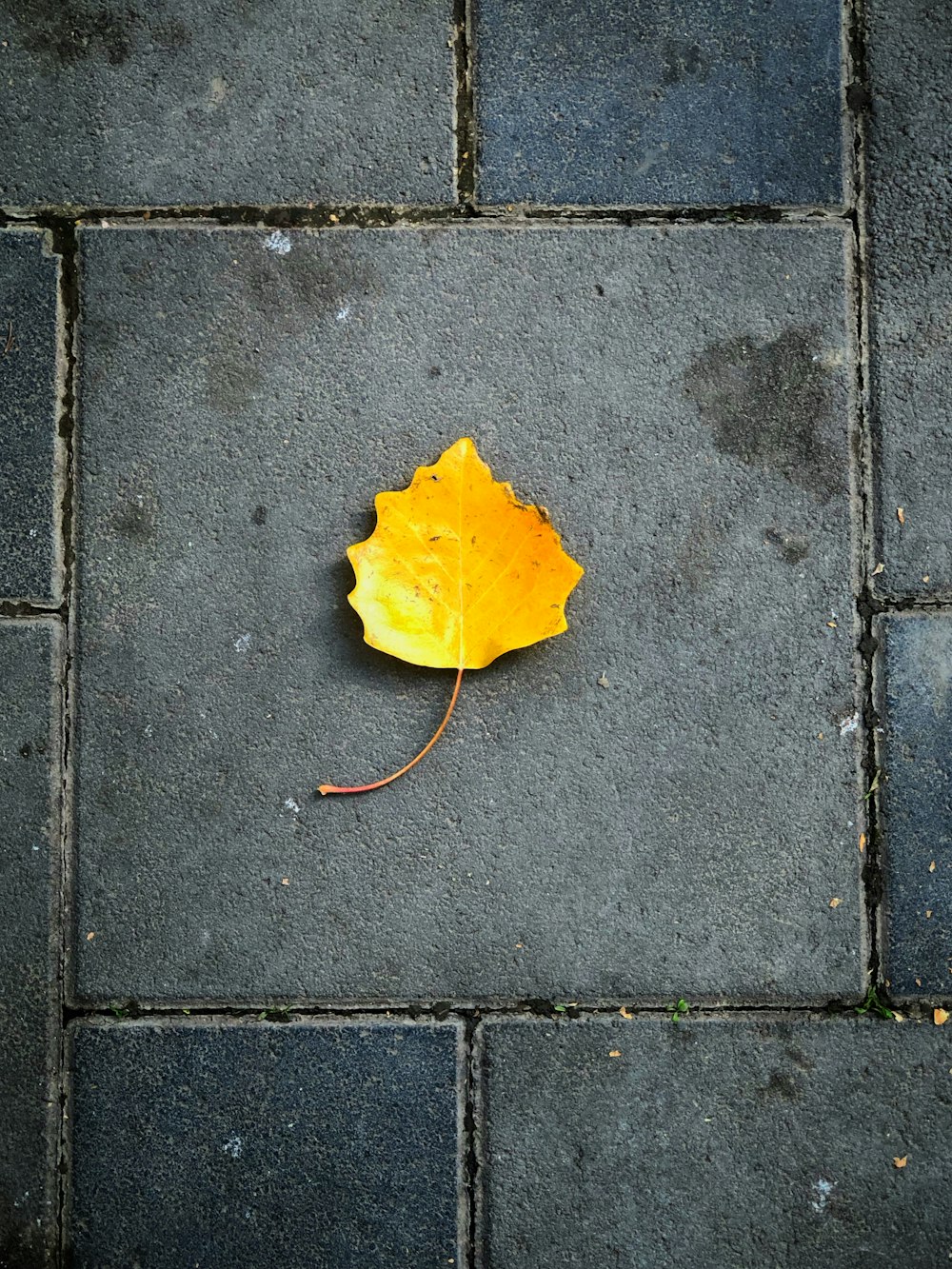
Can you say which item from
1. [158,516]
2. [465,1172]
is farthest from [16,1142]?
[158,516]

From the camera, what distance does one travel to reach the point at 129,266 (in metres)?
2.26

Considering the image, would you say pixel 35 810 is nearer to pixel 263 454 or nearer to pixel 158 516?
pixel 158 516

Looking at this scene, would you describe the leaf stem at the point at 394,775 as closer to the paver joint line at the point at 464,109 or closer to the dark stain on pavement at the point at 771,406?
the dark stain on pavement at the point at 771,406

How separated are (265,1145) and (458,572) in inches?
50.7

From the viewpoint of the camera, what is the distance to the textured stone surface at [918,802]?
221cm

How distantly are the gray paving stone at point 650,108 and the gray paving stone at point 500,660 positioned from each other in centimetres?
11

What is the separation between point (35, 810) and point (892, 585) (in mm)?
1919

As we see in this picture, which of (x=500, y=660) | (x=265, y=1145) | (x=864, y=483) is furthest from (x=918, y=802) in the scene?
(x=265, y=1145)

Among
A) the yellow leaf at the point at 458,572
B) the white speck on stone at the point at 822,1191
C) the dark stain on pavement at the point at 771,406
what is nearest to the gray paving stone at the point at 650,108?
the dark stain on pavement at the point at 771,406

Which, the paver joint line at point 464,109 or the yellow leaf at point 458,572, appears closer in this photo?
the yellow leaf at point 458,572

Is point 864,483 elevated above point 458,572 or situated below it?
above

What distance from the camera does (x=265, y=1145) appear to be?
2184 mm

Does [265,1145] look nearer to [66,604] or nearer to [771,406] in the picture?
[66,604]

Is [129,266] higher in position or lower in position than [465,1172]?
higher
